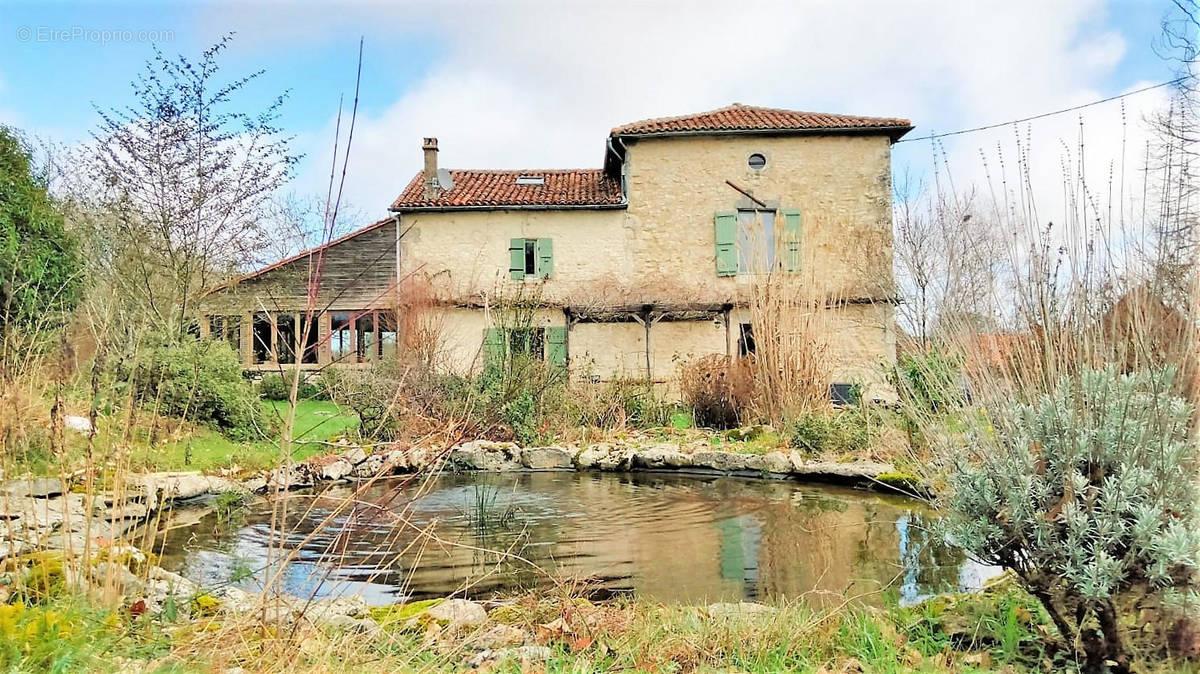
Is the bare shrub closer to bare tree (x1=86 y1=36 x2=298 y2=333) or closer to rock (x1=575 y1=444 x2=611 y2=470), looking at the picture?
rock (x1=575 y1=444 x2=611 y2=470)

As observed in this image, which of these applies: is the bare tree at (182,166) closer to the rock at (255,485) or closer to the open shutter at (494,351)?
the rock at (255,485)

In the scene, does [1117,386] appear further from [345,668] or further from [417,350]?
[417,350]

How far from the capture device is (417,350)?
11.2 meters

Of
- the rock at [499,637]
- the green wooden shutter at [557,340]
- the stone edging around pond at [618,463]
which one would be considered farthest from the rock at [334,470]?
the green wooden shutter at [557,340]

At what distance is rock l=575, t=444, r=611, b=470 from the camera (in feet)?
32.4

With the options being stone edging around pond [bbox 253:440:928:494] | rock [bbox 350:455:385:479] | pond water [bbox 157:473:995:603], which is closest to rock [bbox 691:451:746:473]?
stone edging around pond [bbox 253:440:928:494]

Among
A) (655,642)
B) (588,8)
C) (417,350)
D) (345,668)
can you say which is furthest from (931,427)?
(417,350)

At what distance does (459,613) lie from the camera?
3.69 m

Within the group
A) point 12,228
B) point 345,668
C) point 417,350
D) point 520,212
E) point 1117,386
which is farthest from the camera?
point 520,212

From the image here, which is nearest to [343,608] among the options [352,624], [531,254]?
[352,624]

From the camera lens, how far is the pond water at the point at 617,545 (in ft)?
15.2

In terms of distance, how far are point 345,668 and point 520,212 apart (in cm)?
1522

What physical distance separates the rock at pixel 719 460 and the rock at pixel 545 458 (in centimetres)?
162

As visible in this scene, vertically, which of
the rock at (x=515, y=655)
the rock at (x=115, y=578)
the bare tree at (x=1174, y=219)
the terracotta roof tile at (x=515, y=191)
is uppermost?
the terracotta roof tile at (x=515, y=191)
